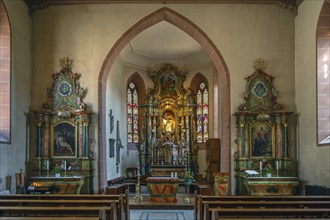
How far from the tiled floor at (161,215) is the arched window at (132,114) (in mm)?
11491

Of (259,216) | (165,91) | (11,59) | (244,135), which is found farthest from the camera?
(165,91)

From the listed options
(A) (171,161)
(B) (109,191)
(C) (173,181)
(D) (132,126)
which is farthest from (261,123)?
(D) (132,126)

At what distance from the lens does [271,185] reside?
1417 centimetres

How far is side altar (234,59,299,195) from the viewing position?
15.2 meters

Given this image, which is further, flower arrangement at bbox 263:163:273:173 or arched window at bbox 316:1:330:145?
flower arrangement at bbox 263:163:273:173

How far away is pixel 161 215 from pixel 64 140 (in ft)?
15.5

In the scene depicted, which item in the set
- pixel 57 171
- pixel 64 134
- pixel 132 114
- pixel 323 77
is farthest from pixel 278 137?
pixel 132 114

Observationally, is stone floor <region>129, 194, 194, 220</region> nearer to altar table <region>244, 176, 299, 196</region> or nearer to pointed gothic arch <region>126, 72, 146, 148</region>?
altar table <region>244, 176, 299, 196</region>

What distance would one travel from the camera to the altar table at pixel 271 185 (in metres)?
14.2

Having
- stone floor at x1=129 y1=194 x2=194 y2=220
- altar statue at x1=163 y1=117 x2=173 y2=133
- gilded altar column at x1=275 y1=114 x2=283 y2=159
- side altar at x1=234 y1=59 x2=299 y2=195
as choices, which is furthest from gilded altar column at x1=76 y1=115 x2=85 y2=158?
altar statue at x1=163 y1=117 x2=173 y2=133

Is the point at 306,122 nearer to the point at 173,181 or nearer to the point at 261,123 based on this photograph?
the point at 261,123

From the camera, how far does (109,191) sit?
1625 centimetres

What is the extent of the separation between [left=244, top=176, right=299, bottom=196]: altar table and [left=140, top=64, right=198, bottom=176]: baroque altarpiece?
1040 centimetres

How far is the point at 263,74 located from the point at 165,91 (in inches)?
438
